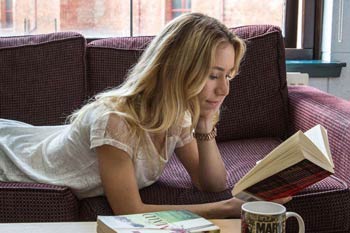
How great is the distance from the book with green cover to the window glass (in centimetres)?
175

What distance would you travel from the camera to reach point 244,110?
2.19 meters

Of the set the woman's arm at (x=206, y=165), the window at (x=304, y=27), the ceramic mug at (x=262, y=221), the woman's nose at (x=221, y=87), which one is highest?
the window at (x=304, y=27)

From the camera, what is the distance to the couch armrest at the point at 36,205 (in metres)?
1.55

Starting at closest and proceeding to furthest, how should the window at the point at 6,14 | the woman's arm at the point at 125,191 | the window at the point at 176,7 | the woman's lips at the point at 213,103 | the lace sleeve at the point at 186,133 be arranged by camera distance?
the woman's arm at the point at 125,191
the woman's lips at the point at 213,103
the lace sleeve at the point at 186,133
the window at the point at 6,14
the window at the point at 176,7

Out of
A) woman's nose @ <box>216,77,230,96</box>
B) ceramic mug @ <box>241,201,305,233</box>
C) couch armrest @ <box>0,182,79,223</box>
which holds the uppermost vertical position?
woman's nose @ <box>216,77,230,96</box>

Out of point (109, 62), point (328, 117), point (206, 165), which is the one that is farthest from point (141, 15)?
point (206, 165)

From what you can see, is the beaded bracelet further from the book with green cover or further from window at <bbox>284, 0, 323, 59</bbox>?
window at <bbox>284, 0, 323, 59</bbox>

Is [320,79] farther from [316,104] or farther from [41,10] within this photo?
[41,10]

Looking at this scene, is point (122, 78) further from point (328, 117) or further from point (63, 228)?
point (63, 228)

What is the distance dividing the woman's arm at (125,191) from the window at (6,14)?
1.46m

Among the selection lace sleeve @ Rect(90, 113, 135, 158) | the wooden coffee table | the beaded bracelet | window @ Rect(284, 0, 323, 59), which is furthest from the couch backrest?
the wooden coffee table

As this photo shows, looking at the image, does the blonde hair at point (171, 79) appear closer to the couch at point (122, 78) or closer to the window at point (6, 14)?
the couch at point (122, 78)

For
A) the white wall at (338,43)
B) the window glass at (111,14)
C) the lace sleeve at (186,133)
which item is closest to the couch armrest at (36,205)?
the lace sleeve at (186,133)

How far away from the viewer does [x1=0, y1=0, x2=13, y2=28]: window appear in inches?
104
